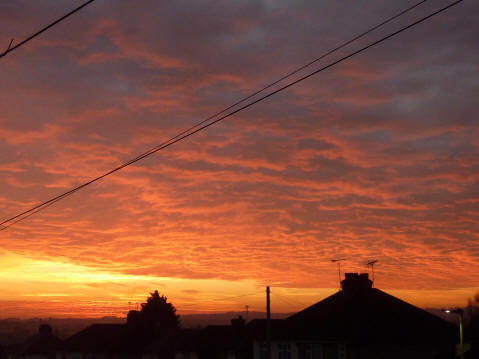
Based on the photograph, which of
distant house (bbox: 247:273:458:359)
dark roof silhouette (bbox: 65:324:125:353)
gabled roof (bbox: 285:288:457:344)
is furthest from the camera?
dark roof silhouette (bbox: 65:324:125:353)

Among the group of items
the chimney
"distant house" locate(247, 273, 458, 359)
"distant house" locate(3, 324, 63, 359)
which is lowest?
"distant house" locate(3, 324, 63, 359)

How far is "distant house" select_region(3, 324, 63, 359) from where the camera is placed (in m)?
109

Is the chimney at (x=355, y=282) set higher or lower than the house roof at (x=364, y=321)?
higher

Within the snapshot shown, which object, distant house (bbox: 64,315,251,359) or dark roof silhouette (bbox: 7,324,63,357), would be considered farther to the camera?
dark roof silhouette (bbox: 7,324,63,357)

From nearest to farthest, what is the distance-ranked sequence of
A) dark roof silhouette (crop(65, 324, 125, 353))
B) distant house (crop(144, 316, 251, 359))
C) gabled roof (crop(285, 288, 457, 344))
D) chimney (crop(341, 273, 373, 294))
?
gabled roof (crop(285, 288, 457, 344)) < chimney (crop(341, 273, 373, 294)) < distant house (crop(144, 316, 251, 359)) < dark roof silhouette (crop(65, 324, 125, 353))

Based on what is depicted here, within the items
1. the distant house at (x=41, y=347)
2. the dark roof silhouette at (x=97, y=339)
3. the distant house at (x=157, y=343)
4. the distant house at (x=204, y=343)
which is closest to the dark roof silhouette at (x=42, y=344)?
the distant house at (x=41, y=347)

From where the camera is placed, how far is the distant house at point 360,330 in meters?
51.5

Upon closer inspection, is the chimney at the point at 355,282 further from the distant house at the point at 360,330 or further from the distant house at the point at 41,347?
the distant house at the point at 41,347

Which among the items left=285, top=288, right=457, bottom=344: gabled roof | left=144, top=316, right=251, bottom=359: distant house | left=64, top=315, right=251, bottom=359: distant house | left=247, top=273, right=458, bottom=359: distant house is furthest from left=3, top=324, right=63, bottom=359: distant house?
left=285, top=288, right=457, bottom=344: gabled roof

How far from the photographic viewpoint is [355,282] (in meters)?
58.6

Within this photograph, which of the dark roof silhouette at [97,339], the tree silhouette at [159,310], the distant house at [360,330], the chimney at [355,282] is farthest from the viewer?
the tree silhouette at [159,310]

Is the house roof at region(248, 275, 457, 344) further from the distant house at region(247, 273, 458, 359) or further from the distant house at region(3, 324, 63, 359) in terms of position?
the distant house at region(3, 324, 63, 359)

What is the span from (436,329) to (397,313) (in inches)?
145

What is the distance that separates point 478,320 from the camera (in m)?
133
